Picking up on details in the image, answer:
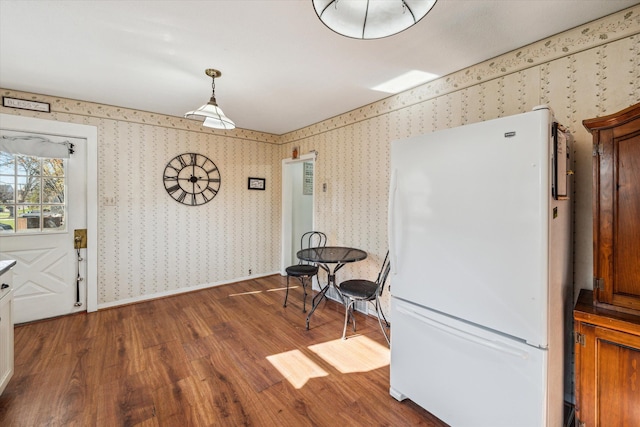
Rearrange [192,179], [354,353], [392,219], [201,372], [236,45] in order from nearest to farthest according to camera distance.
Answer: [392,219]
[236,45]
[201,372]
[354,353]
[192,179]

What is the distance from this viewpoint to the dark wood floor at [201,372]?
177 centimetres

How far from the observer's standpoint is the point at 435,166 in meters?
1.62

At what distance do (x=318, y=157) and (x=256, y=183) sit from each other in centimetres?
126

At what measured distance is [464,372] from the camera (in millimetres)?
1525

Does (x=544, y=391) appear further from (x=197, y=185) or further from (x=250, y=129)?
(x=250, y=129)

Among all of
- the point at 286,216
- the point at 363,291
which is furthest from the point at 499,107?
the point at 286,216

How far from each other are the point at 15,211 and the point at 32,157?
0.60 metres

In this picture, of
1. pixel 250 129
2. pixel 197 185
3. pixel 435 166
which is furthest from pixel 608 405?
pixel 250 129

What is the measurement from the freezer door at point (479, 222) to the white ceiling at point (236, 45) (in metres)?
0.90

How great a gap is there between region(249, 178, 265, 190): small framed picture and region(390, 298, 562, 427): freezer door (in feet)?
11.1

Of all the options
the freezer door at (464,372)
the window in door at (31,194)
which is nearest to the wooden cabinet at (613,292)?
the freezer door at (464,372)

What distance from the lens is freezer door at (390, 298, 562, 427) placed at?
4.30 feet

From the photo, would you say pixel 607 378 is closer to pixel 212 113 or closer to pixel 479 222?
pixel 479 222

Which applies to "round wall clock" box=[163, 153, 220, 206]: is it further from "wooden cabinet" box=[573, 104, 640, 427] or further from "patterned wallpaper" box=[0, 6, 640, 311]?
"wooden cabinet" box=[573, 104, 640, 427]
